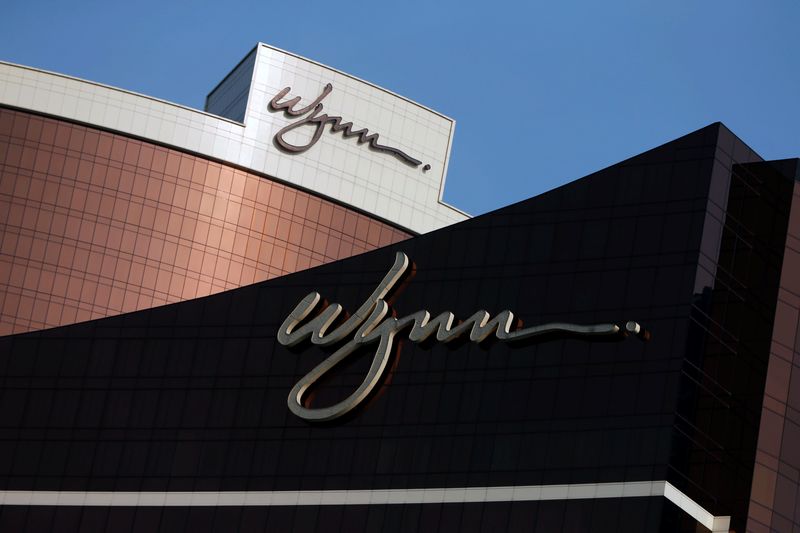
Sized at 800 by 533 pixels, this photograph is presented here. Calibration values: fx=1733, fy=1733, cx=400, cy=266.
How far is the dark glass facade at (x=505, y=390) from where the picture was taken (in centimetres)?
7331

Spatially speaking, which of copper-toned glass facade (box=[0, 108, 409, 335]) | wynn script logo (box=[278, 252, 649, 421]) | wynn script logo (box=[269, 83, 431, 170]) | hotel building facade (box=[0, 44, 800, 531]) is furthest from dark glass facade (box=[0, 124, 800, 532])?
wynn script logo (box=[269, 83, 431, 170])

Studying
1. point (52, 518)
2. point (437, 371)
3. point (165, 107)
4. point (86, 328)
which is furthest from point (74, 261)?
point (437, 371)

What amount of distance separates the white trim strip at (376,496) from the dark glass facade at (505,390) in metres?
0.13

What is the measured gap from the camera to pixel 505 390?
7731 centimetres

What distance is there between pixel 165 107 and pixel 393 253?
3359cm

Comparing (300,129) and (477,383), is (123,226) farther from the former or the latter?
(477,383)

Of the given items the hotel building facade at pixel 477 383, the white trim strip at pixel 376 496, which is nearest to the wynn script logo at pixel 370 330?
the hotel building facade at pixel 477 383

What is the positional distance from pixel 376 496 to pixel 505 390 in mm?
7571

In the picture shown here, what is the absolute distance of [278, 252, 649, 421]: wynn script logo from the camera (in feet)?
259

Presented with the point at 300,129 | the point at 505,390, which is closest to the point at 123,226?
the point at 300,129

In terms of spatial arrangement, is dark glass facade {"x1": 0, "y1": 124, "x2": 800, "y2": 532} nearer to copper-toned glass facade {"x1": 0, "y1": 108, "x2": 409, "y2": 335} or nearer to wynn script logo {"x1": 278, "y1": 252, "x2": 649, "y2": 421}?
wynn script logo {"x1": 278, "y1": 252, "x2": 649, "y2": 421}

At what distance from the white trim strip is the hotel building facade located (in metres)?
0.10

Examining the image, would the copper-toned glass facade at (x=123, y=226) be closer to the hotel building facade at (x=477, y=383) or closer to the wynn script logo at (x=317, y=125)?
the wynn script logo at (x=317, y=125)

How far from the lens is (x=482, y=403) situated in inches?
3059
